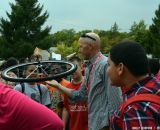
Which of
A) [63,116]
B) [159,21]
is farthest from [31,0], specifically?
[63,116]

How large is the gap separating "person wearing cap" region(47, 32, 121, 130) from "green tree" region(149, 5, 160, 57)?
6873cm

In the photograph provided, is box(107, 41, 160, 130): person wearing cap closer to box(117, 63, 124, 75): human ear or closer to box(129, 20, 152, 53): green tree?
box(117, 63, 124, 75): human ear

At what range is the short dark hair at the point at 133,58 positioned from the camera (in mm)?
3109

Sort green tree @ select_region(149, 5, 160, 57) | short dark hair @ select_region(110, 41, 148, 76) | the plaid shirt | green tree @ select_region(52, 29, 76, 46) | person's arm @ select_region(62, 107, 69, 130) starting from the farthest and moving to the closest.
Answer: green tree @ select_region(52, 29, 76, 46) → green tree @ select_region(149, 5, 160, 57) → person's arm @ select_region(62, 107, 69, 130) → short dark hair @ select_region(110, 41, 148, 76) → the plaid shirt

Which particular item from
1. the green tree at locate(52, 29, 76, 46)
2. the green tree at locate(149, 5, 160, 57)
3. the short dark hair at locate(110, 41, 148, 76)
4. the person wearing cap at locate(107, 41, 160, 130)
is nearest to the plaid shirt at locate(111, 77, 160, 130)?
the person wearing cap at locate(107, 41, 160, 130)

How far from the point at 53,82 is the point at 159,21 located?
8057 cm

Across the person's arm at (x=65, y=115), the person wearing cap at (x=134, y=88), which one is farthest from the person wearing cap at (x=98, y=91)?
the person wearing cap at (x=134, y=88)

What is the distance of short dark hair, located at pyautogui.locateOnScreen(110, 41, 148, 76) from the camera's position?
3.11 metres

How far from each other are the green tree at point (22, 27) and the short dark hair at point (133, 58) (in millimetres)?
66734

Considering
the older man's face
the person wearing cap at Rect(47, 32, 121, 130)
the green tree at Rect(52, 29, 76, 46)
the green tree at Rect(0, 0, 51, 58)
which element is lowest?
the person wearing cap at Rect(47, 32, 121, 130)

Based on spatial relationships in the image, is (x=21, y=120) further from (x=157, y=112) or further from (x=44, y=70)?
(x=44, y=70)

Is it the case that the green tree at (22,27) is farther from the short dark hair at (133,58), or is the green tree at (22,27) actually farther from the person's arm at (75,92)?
the short dark hair at (133,58)

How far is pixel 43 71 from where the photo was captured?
6281 mm

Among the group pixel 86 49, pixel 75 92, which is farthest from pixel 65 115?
pixel 86 49
